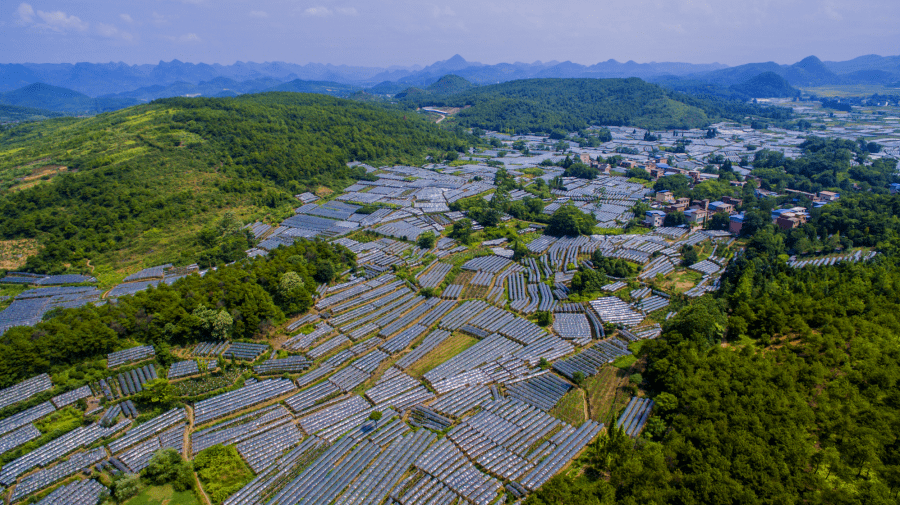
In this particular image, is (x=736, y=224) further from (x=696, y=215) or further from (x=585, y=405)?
(x=585, y=405)

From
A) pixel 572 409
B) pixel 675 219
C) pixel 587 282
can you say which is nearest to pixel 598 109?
pixel 675 219

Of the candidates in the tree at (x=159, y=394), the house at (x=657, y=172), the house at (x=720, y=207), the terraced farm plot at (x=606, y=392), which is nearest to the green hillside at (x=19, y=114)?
the tree at (x=159, y=394)

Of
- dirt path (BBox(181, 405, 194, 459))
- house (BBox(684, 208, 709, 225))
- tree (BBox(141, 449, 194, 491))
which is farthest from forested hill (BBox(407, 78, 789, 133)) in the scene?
tree (BBox(141, 449, 194, 491))

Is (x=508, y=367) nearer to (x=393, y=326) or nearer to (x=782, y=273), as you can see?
(x=393, y=326)

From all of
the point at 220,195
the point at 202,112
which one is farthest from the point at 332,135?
the point at 220,195

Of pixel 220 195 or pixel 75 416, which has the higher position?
pixel 220 195

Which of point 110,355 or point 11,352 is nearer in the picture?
point 11,352

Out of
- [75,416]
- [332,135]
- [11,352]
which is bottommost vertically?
[75,416]

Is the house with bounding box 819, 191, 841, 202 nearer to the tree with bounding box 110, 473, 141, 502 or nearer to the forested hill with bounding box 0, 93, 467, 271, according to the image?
the forested hill with bounding box 0, 93, 467, 271
